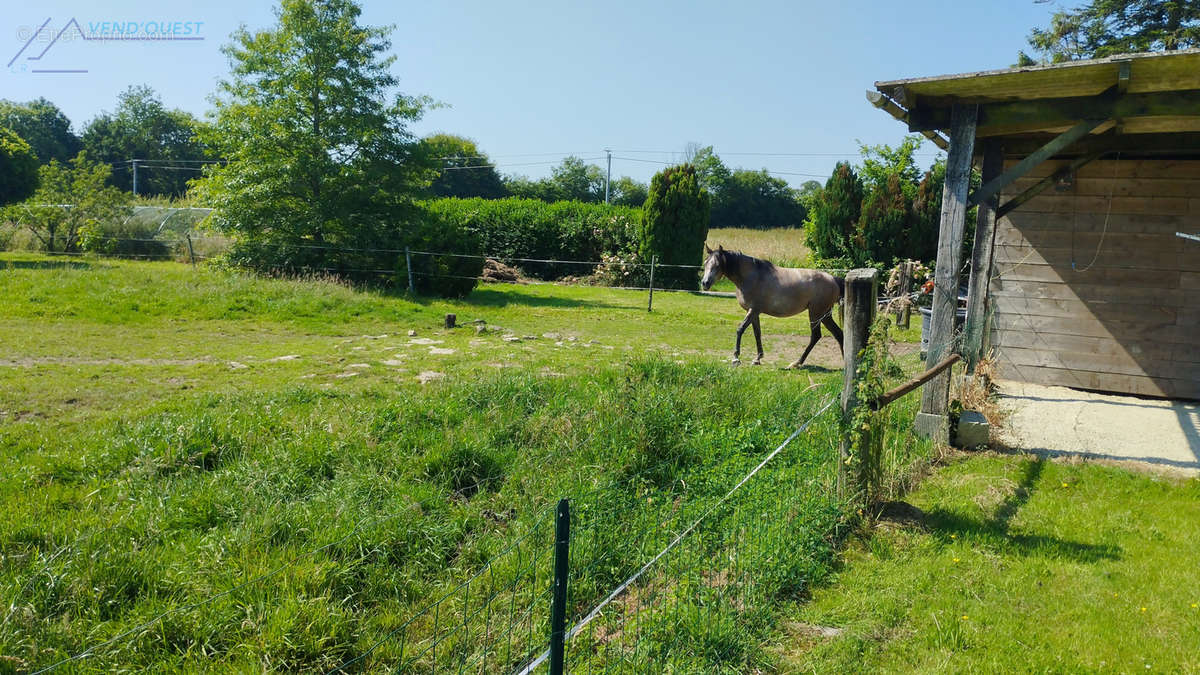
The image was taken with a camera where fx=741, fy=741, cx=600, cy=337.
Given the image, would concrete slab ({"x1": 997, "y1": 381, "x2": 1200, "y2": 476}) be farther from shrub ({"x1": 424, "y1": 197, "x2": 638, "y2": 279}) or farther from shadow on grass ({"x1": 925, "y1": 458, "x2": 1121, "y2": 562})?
shrub ({"x1": 424, "y1": 197, "x2": 638, "y2": 279})

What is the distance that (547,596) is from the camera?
351 centimetres

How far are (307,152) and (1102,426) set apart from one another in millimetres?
14682

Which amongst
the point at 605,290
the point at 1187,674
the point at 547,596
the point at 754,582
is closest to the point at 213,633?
the point at 547,596

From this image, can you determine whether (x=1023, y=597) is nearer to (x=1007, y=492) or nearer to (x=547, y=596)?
(x=1007, y=492)

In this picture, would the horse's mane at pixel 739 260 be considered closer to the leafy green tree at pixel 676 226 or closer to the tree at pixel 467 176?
the leafy green tree at pixel 676 226

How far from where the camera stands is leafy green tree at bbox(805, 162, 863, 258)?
→ 1966 centimetres

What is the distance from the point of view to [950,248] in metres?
5.98

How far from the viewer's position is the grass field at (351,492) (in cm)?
307

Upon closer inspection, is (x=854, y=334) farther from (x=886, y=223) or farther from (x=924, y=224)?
(x=924, y=224)

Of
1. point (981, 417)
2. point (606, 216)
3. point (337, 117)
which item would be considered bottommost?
point (981, 417)

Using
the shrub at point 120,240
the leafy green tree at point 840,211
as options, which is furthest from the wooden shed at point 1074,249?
the shrub at point 120,240

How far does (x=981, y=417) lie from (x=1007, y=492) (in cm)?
123

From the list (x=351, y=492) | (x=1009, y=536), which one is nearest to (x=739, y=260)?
(x=1009, y=536)

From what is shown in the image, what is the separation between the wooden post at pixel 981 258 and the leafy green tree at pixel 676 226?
13.2 m
